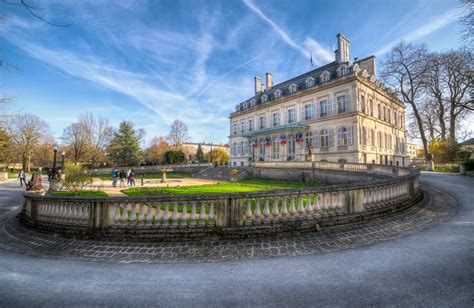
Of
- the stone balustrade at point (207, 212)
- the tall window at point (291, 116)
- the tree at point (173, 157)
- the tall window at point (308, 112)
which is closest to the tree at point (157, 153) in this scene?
the tree at point (173, 157)

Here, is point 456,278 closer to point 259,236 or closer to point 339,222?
point 339,222

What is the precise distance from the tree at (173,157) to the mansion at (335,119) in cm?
2008

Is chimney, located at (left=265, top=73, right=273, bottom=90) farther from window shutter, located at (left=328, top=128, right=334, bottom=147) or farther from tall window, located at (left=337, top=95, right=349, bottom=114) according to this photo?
window shutter, located at (left=328, top=128, right=334, bottom=147)

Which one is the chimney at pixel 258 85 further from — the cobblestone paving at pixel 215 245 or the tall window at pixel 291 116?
the cobblestone paving at pixel 215 245

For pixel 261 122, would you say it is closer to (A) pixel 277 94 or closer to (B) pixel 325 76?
(A) pixel 277 94

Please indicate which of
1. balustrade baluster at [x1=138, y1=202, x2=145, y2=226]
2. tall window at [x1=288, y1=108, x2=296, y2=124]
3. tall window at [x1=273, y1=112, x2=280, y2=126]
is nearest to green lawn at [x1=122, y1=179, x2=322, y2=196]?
balustrade baluster at [x1=138, y1=202, x2=145, y2=226]

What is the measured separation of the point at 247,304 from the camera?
241 centimetres

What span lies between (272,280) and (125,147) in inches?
1952

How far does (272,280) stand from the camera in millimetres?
2951

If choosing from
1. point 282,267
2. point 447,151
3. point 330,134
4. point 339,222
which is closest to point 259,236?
point 282,267

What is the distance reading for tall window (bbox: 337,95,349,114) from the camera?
2545 cm

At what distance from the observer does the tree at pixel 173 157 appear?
Result: 49.3 metres

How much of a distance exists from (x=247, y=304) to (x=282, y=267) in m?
1.12

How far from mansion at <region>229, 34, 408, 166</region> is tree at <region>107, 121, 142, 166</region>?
2615 cm
